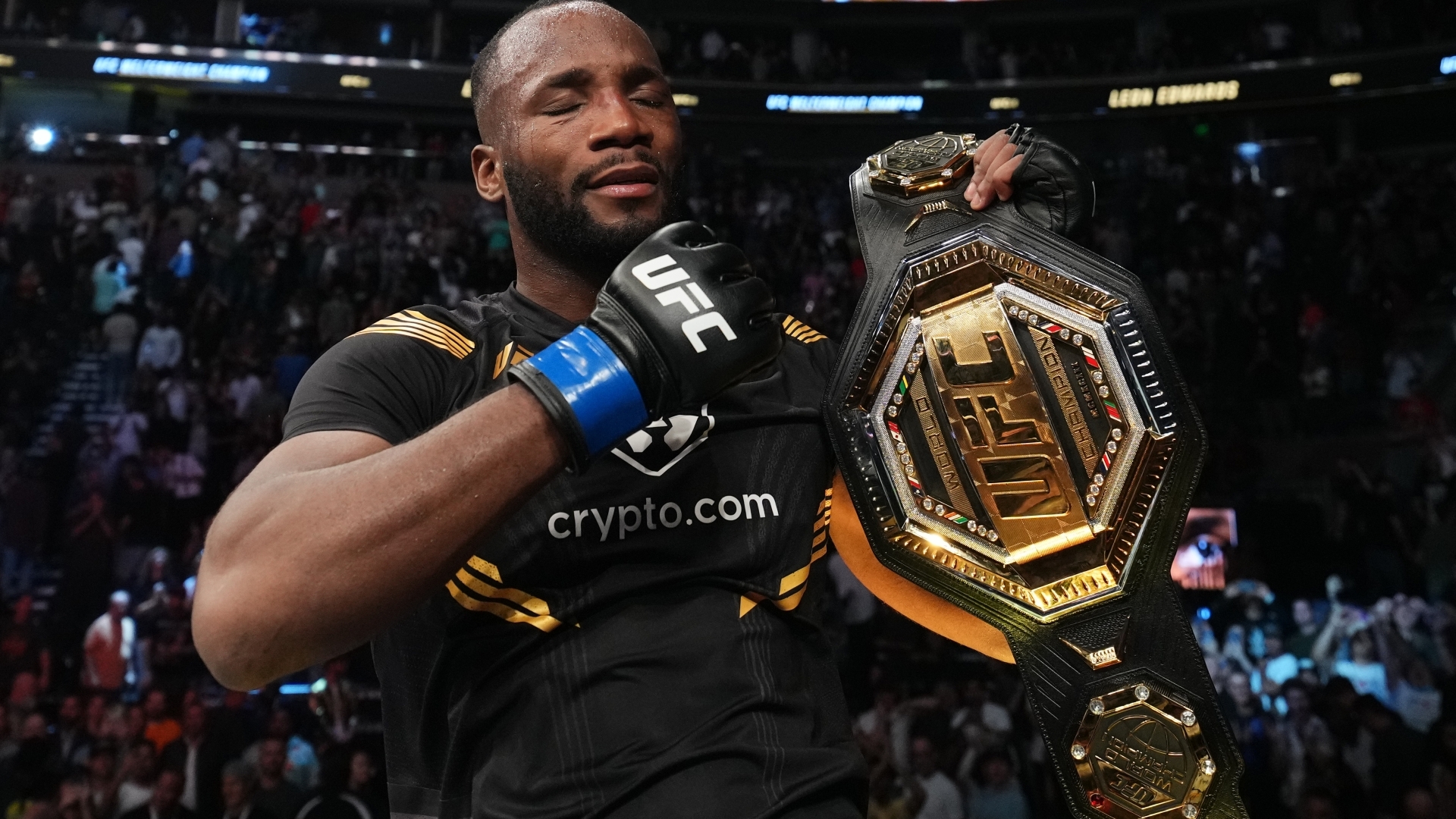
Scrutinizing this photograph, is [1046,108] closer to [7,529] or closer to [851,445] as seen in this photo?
[7,529]

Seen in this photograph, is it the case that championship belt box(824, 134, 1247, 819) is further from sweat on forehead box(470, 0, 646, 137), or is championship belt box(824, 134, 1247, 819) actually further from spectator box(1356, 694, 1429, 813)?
spectator box(1356, 694, 1429, 813)

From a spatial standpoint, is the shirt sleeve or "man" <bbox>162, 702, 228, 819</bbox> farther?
"man" <bbox>162, 702, 228, 819</bbox>

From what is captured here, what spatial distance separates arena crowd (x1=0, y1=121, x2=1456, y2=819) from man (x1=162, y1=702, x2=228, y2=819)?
0.01m

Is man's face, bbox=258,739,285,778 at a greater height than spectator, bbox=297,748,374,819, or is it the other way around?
man's face, bbox=258,739,285,778

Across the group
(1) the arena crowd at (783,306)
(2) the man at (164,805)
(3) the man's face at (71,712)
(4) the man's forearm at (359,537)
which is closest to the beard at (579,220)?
(4) the man's forearm at (359,537)

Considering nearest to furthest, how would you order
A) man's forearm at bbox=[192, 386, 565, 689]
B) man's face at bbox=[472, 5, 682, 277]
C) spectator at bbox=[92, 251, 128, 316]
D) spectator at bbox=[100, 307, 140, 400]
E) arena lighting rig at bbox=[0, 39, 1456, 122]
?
man's forearm at bbox=[192, 386, 565, 689]
man's face at bbox=[472, 5, 682, 277]
spectator at bbox=[100, 307, 140, 400]
spectator at bbox=[92, 251, 128, 316]
arena lighting rig at bbox=[0, 39, 1456, 122]

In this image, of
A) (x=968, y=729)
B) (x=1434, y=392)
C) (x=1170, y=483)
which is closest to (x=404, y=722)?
(x=1170, y=483)

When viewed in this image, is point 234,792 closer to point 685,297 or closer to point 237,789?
point 237,789

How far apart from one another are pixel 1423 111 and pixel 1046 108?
4738mm

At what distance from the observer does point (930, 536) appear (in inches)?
64.9

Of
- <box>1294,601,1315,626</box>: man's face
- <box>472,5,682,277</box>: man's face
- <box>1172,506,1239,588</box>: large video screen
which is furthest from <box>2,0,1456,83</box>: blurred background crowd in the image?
<box>472,5,682,277</box>: man's face

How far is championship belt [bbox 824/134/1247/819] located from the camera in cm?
150

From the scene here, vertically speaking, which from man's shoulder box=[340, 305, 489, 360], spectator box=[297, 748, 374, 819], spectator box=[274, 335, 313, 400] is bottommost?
spectator box=[297, 748, 374, 819]

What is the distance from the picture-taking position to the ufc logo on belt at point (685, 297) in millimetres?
1284
